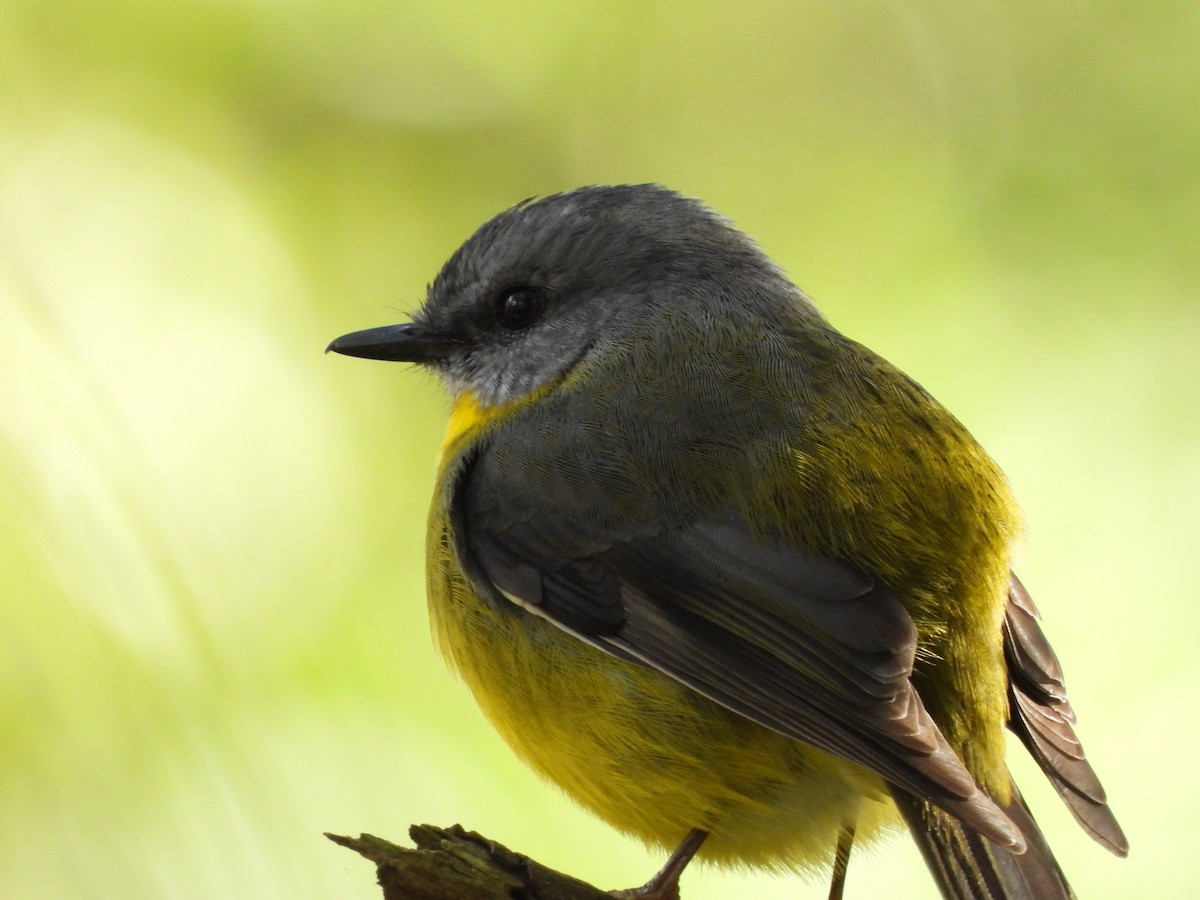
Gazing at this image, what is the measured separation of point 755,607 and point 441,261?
344 cm

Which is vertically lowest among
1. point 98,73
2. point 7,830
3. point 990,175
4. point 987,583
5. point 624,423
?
point 7,830

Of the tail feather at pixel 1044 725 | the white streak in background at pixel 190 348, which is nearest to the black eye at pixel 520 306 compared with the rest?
the white streak in background at pixel 190 348

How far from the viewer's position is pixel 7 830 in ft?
12.5

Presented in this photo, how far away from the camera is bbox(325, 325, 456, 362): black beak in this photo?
4.18 meters

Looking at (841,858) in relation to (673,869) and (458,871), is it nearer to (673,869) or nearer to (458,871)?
(673,869)

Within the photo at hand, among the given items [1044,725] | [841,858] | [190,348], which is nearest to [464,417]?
[841,858]

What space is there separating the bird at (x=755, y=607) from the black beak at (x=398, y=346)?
Result: 436mm

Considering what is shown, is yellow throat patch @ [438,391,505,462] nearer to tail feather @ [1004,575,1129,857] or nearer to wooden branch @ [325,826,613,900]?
wooden branch @ [325,826,613,900]

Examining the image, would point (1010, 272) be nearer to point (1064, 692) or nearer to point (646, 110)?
point (646, 110)

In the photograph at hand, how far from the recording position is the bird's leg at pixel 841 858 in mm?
3279

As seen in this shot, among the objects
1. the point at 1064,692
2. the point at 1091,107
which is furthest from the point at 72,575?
the point at 1091,107

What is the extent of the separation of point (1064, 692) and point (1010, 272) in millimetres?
2731

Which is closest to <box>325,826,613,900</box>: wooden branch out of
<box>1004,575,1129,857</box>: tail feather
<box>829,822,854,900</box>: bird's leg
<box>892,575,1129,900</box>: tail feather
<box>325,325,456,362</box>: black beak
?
<box>829,822,854,900</box>: bird's leg

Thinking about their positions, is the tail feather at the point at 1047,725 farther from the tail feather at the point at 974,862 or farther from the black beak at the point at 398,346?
the black beak at the point at 398,346
